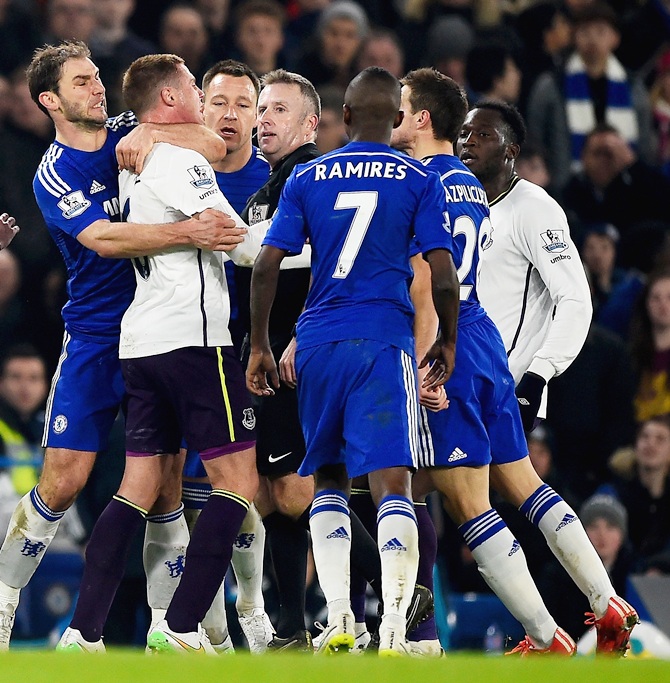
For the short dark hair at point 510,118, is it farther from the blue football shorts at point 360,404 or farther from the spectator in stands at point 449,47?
the spectator in stands at point 449,47

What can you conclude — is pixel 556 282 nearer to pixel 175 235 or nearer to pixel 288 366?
pixel 288 366

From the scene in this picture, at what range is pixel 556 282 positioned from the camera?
640 cm

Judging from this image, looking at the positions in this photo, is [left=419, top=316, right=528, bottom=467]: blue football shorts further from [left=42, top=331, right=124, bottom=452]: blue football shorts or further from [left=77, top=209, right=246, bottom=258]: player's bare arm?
[left=42, top=331, right=124, bottom=452]: blue football shorts

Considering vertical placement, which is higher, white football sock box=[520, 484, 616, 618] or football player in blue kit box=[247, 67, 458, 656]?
football player in blue kit box=[247, 67, 458, 656]

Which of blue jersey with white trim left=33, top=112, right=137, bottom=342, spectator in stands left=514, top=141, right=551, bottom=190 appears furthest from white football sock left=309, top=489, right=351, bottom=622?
spectator in stands left=514, top=141, right=551, bottom=190

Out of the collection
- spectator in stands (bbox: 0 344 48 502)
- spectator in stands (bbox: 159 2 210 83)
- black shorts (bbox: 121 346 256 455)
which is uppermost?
spectator in stands (bbox: 159 2 210 83)

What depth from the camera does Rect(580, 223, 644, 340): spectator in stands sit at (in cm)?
1106

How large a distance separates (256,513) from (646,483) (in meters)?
4.68

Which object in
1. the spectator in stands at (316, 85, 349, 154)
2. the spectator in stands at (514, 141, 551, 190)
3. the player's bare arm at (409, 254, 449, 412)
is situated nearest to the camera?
the player's bare arm at (409, 254, 449, 412)

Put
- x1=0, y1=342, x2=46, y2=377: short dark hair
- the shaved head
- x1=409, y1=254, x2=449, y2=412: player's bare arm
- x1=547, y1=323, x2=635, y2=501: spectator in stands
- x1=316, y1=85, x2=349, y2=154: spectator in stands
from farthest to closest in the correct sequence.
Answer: x1=316, y1=85, x2=349, y2=154: spectator in stands
x1=547, y1=323, x2=635, y2=501: spectator in stands
x1=0, y1=342, x2=46, y2=377: short dark hair
x1=409, y1=254, x2=449, y2=412: player's bare arm
the shaved head

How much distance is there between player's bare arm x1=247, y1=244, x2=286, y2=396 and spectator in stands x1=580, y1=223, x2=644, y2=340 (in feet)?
19.8

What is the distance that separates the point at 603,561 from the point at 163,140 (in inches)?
186

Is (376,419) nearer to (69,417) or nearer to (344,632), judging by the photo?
(344,632)

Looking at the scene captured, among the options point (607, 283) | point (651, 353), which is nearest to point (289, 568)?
point (651, 353)
